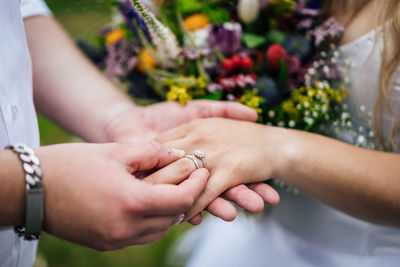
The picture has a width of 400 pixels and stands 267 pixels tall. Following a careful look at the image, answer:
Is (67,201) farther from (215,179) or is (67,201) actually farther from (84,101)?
(84,101)

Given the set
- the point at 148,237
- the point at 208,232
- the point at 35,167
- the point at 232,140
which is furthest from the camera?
the point at 208,232

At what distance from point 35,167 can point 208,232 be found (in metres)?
1.15

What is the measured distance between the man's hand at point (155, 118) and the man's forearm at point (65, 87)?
0.06 meters

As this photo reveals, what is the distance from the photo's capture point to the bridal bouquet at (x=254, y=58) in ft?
3.81

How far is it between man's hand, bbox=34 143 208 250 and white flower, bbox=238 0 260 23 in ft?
2.80

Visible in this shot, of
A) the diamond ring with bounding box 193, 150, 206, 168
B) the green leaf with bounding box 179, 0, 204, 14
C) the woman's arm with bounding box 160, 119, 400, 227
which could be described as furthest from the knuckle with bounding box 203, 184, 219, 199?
the green leaf with bounding box 179, 0, 204, 14

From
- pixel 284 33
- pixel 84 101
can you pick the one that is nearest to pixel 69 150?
pixel 84 101

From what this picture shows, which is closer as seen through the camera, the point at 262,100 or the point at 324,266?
the point at 262,100

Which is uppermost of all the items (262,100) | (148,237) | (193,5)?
(193,5)

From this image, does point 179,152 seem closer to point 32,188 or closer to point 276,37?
point 32,188

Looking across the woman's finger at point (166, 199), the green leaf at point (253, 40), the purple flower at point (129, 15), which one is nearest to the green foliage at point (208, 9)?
the green leaf at point (253, 40)

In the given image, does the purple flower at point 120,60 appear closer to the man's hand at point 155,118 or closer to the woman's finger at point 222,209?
the man's hand at point 155,118

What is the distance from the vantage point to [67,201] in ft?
2.25

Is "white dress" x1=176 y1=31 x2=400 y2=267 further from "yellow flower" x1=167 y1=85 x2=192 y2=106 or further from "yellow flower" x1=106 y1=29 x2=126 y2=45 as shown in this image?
"yellow flower" x1=106 y1=29 x2=126 y2=45
